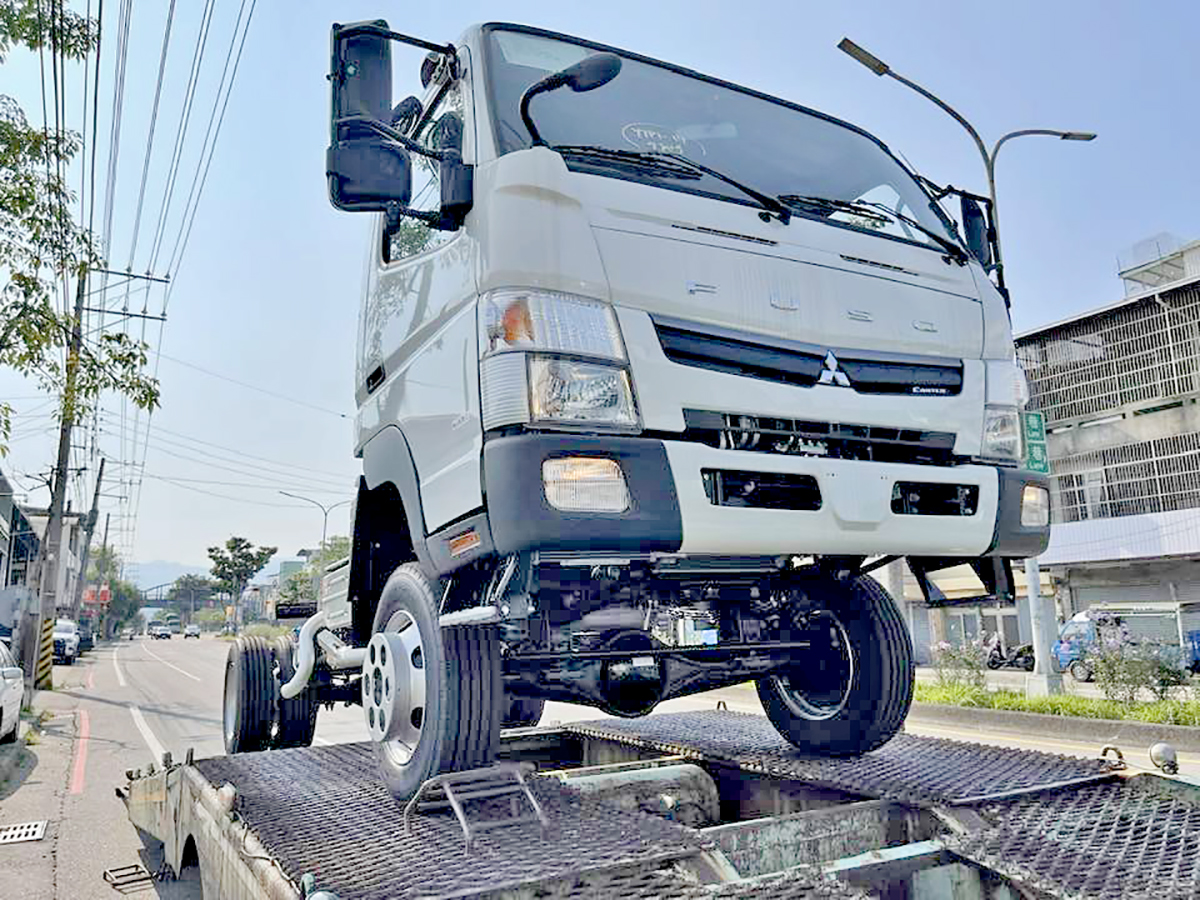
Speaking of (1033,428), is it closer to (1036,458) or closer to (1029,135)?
(1036,458)

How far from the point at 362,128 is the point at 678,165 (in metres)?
1.04

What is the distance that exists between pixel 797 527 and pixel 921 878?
955 millimetres

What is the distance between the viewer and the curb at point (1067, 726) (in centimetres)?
937

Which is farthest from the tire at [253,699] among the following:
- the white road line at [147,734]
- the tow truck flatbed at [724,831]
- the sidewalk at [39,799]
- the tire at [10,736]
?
the tire at [10,736]

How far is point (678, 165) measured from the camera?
10.0ft

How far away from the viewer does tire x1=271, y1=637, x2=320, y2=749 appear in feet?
17.4

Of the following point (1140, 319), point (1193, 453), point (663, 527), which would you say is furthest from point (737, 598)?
point (1140, 319)

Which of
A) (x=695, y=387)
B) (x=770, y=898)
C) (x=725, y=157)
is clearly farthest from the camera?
(x=725, y=157)

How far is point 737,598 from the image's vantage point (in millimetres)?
3279

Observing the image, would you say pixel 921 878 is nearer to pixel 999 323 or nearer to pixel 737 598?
pixel 737 598

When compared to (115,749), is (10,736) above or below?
above

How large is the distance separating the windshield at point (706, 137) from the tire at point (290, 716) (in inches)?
146

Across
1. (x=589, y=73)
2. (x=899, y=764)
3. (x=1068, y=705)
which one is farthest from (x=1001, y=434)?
(x=1068, y=705)

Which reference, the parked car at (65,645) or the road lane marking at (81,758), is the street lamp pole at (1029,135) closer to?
the road lane marking at (81,758)
